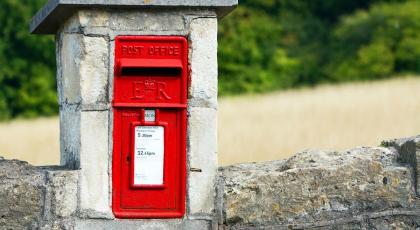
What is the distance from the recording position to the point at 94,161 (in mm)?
5035

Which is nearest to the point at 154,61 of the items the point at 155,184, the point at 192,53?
the point at 192,53

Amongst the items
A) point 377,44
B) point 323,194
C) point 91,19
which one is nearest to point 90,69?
point 91,19

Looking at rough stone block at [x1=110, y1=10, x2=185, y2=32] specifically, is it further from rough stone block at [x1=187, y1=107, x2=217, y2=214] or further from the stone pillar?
rough stone block at [x1=187, y1=107, x2=217, y2=214]

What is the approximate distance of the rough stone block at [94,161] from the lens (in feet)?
16.5

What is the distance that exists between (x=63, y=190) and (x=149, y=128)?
1.59 ft

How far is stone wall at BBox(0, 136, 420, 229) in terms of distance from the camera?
5.02 m

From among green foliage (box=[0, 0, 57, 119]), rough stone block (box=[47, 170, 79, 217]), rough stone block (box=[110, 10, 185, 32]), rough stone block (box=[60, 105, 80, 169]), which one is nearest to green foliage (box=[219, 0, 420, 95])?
green foliage (box=[0, 0, 57, 119])

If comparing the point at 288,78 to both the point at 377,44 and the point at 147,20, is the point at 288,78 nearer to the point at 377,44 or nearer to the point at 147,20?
the point at 377,44

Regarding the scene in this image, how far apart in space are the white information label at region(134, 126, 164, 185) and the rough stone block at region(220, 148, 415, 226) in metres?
0.33

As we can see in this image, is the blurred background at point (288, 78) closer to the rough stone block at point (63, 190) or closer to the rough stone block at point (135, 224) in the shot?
the rough stone block at point (135, 224)

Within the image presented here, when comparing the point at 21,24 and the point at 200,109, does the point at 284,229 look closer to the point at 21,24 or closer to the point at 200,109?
the point at 200,109

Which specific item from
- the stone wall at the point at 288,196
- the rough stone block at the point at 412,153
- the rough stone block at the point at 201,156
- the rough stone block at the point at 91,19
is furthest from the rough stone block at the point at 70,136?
the rough stone block at the point at 412,153

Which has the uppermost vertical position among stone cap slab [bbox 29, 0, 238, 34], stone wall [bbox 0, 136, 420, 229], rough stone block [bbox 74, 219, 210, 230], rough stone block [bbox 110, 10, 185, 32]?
stone cap slab [bbox 29, 0, 238, 34]

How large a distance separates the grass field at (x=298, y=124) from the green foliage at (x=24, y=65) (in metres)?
8.10
